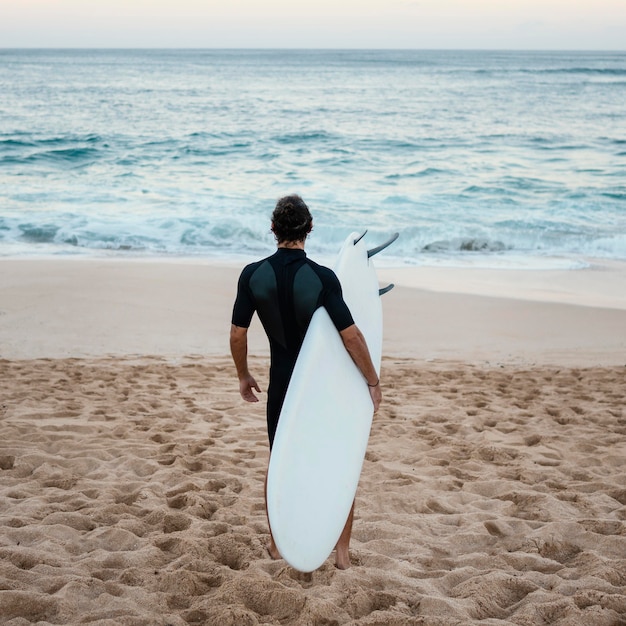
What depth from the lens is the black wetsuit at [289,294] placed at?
8.75ft

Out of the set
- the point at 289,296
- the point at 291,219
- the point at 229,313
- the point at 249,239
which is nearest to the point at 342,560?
the point at 289,296

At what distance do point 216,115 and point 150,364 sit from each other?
25.3 metres

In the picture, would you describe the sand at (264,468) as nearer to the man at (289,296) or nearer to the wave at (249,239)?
the man at (289,296)

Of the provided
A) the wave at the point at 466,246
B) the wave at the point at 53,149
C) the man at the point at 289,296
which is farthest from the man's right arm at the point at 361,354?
the wave at the point at 53,149

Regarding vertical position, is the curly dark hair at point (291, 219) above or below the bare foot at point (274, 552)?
above

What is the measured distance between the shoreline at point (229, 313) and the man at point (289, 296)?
3910 mm

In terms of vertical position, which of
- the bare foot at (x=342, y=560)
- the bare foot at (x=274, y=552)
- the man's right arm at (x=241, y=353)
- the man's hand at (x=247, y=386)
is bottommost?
the bare foot at (x=274, y=552)

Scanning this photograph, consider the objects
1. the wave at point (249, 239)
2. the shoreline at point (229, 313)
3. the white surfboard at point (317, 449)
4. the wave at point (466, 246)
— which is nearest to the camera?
the white surfboard at point (317, 449)

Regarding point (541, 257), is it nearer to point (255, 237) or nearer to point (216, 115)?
point (255, 237)

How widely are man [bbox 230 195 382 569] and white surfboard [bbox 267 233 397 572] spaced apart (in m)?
0.06

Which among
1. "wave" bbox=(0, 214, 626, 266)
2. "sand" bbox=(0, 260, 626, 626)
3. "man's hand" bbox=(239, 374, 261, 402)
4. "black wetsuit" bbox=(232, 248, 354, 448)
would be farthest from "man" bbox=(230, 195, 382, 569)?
"wave" bbox=(0, 214, 626, 266)

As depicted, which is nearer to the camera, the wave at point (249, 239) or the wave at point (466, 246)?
the wave at point (249, 239)

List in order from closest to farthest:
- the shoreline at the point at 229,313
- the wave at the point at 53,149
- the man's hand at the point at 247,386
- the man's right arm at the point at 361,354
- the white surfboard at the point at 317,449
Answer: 1. the white surfboard at the point at 317,449
2. the man's right arm at the point at 361,354
3. the man's hand at the point at 247,386
4. the shoreline at the point at 229,313
5. the wave at the point at 53,149

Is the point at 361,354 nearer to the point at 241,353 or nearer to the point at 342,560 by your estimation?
the point at 241,353
